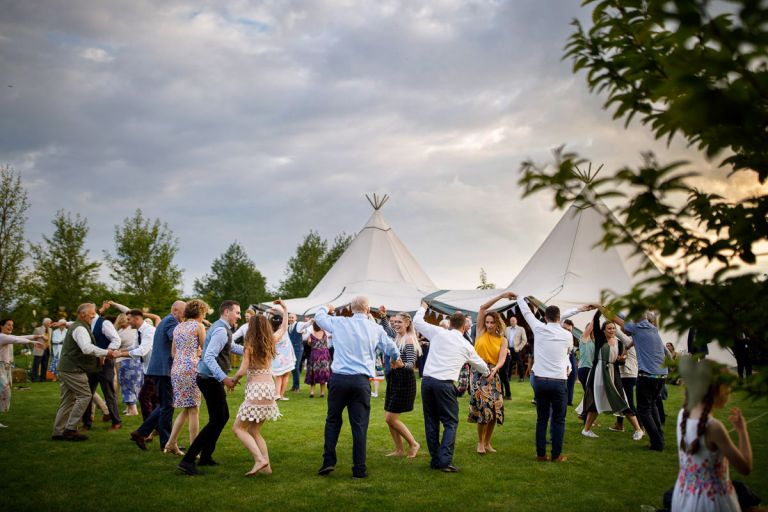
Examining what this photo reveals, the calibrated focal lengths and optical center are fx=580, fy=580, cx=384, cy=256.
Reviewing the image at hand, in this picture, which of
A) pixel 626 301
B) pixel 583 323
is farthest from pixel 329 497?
pixel 583 323

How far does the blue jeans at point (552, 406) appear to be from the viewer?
737cm

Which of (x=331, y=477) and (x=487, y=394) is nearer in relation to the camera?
(x=331, y=477)

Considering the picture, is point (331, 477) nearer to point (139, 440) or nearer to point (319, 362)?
point (139, 440)

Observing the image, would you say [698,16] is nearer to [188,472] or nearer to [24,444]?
[188,472]

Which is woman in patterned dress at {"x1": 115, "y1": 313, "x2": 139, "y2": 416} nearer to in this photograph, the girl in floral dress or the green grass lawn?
the green grass lawn

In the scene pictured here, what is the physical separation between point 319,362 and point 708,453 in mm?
11753

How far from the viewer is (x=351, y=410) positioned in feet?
22.2

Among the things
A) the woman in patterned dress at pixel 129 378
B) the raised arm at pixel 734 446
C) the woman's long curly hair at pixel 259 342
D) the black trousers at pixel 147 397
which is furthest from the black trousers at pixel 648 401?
the woman in patterned dress at pixel 129 378

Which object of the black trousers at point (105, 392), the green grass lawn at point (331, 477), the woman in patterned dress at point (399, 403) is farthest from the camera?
the black trousers at point (105, 392)

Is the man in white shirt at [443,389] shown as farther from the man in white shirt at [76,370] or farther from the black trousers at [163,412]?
the man in white shirt at [76,370]

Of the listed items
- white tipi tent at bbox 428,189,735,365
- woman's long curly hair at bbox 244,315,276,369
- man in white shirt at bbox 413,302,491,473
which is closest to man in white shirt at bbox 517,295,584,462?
man in white shirt at bbox 413,302,491,473

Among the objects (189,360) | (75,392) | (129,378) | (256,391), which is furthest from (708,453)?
(129,378)

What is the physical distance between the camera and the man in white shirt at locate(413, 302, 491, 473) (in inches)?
281

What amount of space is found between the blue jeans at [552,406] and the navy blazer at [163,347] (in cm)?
496
